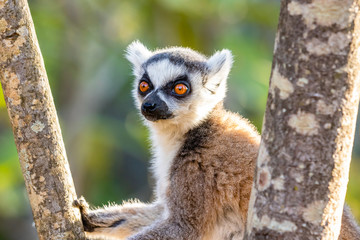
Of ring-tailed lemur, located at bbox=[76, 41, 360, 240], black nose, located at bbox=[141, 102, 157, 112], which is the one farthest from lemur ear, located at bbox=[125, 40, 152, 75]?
black nose, located at bbox=[141, 102, 157, 112]

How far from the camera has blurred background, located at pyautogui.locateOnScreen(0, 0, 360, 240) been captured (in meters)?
10.2

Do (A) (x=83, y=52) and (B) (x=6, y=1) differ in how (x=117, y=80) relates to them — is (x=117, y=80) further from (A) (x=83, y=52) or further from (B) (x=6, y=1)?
(B) (x=6, y=1)

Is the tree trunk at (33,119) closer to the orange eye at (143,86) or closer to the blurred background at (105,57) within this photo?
the orange eye at (143,86)

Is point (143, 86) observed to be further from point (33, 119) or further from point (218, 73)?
point (33, 119)

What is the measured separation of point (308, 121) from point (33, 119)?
1.60m

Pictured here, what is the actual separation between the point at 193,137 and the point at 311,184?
2122 mm

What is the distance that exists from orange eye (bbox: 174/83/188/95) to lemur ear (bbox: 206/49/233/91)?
9.9 inches

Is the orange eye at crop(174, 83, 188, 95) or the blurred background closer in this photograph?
the orange eye at crop(174, 83, 188, 95)

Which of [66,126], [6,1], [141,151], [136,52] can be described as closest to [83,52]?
[66,126]

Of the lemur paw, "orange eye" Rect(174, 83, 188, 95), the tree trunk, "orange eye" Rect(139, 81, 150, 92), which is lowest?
→ the lemur paw

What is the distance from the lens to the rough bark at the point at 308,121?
7.19 feet

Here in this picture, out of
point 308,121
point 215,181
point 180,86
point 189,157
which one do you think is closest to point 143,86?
point 180,86

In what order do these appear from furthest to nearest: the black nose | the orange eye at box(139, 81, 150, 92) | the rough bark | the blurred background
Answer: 1. the blurred background
2. the orange eye at box(139, 81, 150, 92)
3. the black nose
4. the rough bark

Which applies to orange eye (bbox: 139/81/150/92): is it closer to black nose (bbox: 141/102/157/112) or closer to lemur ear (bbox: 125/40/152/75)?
black nose (bbox: 141/102/157/112)
